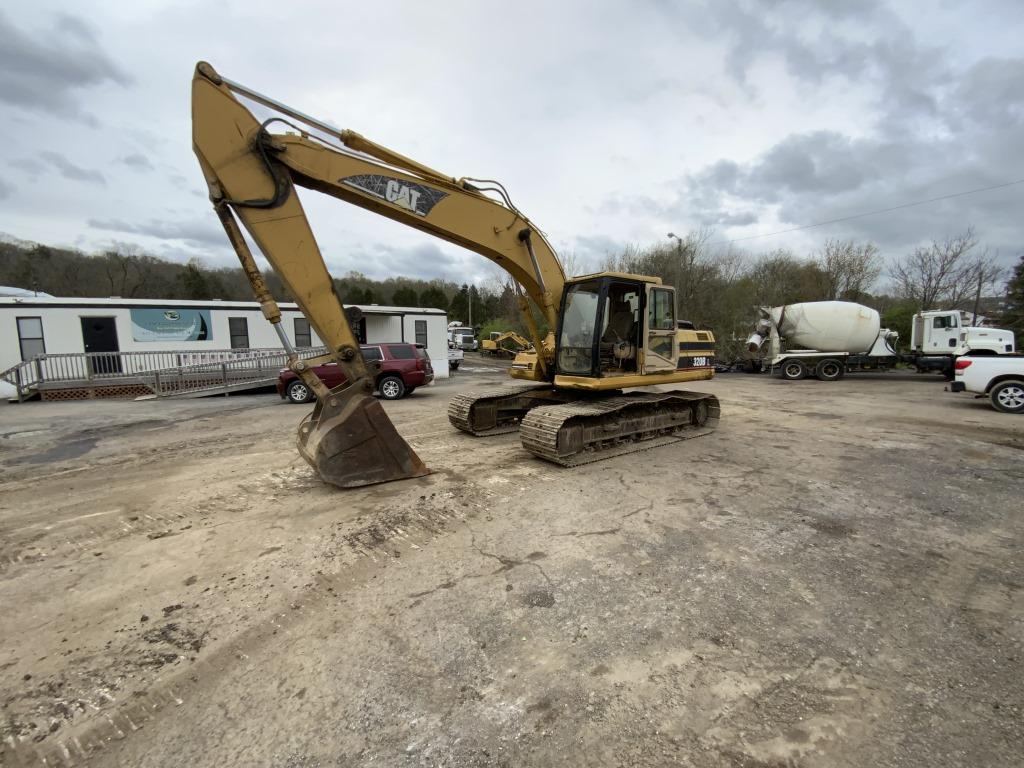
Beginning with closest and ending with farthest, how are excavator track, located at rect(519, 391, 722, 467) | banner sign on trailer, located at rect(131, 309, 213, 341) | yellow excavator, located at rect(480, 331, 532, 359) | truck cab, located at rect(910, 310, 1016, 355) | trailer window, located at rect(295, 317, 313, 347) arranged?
1. excavator track, located at rect(519, 391, 722, 467)
2. truck cab, located at rect(910, 310, 1016, 355)
3. banner sign on trailer, located at rect(131, 309, 213, 341)
4. trailer window, located at rect(295, 317, 313, 347)
5. yellow excavator, located at rect(480, 331, 532, 359)

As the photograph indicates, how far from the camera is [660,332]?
7414 millimetres

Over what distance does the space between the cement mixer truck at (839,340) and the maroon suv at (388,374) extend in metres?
14.6

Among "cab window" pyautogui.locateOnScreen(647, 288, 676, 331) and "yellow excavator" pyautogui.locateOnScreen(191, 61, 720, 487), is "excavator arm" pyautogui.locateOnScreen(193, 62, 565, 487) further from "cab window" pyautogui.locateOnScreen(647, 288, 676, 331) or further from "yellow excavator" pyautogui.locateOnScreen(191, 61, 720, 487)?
"cab window" pyautogui.locateOnScreen(647, 288, 676, 331)

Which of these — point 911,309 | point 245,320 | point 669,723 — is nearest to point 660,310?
point 669,723

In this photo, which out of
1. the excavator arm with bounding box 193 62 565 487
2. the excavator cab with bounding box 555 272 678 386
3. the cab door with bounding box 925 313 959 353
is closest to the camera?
the excavator arm with bounding box 193 62 565 487

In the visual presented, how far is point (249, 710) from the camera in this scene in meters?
2.32

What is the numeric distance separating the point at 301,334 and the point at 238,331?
7.38 feet

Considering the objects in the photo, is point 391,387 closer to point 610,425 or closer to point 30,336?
point 610,425

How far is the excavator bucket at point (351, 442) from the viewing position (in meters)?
5.11

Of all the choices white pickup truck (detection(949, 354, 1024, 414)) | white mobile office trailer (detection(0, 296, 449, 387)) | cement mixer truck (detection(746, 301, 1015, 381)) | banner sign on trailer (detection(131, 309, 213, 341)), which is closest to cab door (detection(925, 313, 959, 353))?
cement mixer truck (detection(746, 301, 1015, 381))

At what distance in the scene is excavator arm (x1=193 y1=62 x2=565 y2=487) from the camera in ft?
15.3

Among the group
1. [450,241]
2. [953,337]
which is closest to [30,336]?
[450,241]

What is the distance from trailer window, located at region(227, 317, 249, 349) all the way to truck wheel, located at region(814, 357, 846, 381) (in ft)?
76.0

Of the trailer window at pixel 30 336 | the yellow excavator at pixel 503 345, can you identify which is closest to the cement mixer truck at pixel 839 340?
the yellow excavator at pixel 503 345
